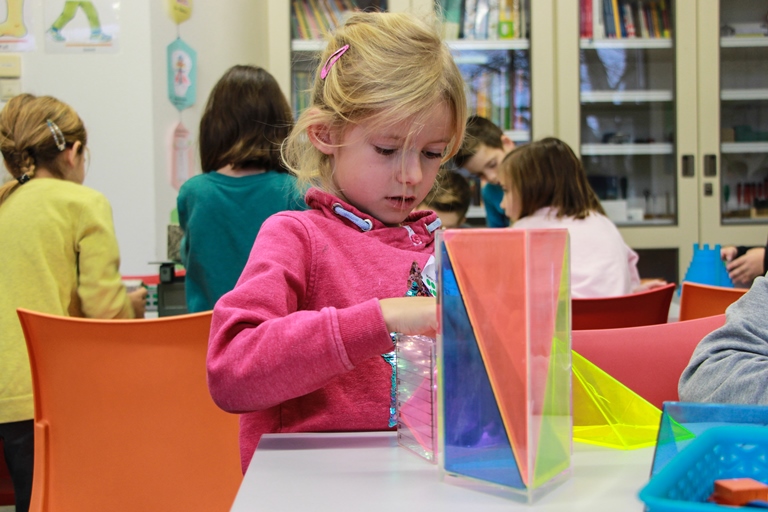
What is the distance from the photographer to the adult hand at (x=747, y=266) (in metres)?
2.07

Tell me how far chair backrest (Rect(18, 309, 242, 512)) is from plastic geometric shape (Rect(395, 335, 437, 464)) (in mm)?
570

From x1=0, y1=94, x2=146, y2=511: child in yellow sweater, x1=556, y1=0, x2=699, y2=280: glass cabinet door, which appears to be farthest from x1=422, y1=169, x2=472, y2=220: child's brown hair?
x1=0, y1=94, x2=146, y2=511: child in yellow sweater

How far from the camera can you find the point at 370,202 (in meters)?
1.01

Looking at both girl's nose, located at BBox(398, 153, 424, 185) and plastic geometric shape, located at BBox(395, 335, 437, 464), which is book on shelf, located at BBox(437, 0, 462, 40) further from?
plastic geometric shape, located at BBox(395, 335, 437, 464)

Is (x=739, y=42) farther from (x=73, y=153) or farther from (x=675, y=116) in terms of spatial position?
(x=73, y=153)

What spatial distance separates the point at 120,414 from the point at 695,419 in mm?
944

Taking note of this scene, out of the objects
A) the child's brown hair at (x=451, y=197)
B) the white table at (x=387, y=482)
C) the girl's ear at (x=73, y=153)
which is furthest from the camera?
the child's brown hair at (x=451, y=197)

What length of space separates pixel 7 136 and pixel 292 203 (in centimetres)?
82

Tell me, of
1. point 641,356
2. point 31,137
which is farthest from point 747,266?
point 31,137

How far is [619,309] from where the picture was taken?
168cm

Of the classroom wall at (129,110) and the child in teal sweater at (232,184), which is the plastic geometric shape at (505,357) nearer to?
the child in teal sweater at (232,184)

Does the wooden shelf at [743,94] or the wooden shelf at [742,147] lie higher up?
the wooden shelf at [743,94]

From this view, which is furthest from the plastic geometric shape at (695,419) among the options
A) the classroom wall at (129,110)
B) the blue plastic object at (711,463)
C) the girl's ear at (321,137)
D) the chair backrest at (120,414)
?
the classroom wall at (129,110)

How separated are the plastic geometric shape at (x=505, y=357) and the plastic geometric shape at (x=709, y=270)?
172cm
